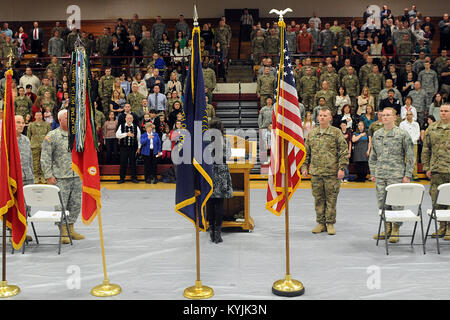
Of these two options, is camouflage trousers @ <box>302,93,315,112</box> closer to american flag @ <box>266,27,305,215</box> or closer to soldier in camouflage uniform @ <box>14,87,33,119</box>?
soldier in camouflage uniform @ <box>14,87,33,119</box>

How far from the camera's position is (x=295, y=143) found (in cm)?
604

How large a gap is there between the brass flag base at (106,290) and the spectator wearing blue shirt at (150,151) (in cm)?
735

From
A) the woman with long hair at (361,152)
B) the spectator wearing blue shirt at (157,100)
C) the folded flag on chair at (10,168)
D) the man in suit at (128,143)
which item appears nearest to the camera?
the folded flag on chair at (10,168)

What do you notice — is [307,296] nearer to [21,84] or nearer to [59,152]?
[59,152]

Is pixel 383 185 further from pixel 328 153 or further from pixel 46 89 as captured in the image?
pixel 46 89

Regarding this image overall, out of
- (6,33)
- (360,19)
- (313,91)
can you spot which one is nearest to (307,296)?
(313,91)

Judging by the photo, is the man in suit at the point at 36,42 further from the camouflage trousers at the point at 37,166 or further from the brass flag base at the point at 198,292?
the brass flag base at the point at 198,292

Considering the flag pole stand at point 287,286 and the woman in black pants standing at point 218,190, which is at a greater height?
the woman in black pants standing at point 218,190

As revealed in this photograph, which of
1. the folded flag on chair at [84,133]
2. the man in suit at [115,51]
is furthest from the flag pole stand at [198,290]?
the man in suit at [115,51]

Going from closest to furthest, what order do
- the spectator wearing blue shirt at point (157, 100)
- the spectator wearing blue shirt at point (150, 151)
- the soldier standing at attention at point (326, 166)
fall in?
the soldier standing at attention at point (326, 166)
the spectator wearing blue shirt at point (150, 151)
the spectator wearing blue shirt at point (157, 100)

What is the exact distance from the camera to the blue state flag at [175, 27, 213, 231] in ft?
18.5

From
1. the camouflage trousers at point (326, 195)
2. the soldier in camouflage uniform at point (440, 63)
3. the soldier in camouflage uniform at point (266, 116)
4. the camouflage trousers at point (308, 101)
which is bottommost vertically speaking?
the camouflage trousers at point (326, 195)

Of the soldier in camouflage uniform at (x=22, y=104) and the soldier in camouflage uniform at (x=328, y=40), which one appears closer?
the soldier in camouflage uniform at (x=22, y=104)

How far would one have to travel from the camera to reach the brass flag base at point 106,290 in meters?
5.64
